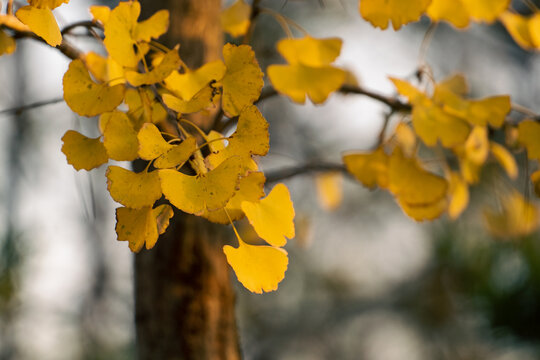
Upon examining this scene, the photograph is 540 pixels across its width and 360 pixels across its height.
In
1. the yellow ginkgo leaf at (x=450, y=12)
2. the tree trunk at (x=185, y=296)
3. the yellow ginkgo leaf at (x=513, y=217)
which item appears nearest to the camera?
the yellow ginkgo leaf at (x=450, y=12)

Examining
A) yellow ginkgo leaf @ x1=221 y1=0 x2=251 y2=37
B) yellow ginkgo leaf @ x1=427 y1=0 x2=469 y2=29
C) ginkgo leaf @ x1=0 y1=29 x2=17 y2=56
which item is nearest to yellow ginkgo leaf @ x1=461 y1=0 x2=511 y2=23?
yellow ginkgo leaf @ x1=427 y1=0 x2=469 y2=29

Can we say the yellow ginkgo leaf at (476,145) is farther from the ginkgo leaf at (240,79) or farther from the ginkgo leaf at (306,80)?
the ginkgo leaf at (240,79)

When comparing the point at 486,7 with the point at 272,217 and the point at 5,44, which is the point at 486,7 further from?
the point at 5,44

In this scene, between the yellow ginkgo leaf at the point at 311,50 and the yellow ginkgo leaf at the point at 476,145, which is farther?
the yellow ginkgo leaf at the point at 476,145

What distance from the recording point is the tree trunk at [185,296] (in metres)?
0.50

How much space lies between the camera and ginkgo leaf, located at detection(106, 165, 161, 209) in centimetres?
26

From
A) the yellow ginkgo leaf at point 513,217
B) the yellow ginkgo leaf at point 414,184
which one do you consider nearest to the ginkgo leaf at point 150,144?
the yellow ginkgo leaf at point 414,184

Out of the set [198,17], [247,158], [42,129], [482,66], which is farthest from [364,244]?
[247,158]

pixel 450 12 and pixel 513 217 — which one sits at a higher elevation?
pixel 450 12

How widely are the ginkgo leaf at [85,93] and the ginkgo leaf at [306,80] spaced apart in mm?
148

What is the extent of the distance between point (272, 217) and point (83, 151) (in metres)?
0.13

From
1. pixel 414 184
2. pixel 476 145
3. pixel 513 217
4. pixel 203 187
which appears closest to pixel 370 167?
pixel 414 184

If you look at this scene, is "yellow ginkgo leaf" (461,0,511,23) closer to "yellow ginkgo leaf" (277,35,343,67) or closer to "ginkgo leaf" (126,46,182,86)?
"yellow ginkgo leaf" (277,35,343,67)

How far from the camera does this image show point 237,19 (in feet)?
1.76
